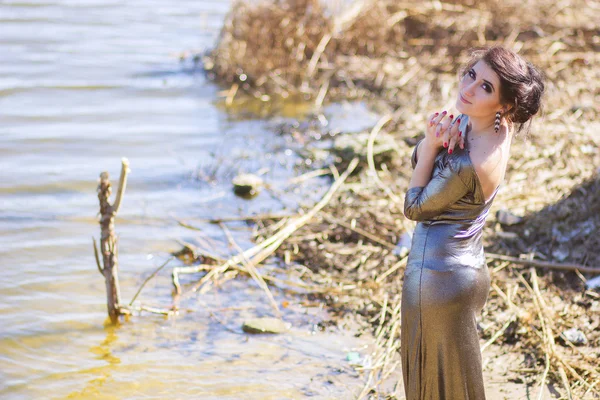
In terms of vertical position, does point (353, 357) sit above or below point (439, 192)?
below

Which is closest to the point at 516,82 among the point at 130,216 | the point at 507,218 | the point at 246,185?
the point at 507,218

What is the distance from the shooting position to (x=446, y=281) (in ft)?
10.6

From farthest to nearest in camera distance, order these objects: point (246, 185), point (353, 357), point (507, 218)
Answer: point (246, 185) < point (507, 218) < point (353, 357)

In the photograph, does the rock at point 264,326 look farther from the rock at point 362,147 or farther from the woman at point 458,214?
the rock at point 362,147

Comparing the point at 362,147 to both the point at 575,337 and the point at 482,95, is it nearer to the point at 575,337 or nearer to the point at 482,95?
the point at 575,337

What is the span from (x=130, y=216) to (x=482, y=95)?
425 cm

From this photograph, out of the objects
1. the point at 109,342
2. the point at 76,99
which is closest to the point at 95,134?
the point at 76,99

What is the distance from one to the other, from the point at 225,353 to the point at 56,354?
98cm

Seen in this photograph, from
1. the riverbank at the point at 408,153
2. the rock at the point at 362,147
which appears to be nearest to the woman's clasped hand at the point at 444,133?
the riverbank at the point at 408,153

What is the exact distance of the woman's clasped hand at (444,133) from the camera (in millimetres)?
3146

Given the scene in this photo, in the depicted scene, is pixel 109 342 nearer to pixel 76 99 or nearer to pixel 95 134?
pixel 95 134

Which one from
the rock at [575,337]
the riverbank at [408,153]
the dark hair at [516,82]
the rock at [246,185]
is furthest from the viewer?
the rock at [246,185]

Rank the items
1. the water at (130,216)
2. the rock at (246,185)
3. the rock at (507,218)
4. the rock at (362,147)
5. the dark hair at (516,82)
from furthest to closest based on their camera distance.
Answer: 1. the rock at (362,147)
2. the rock at (246,185)
3. the rock at (507,218)
4. the water at (130,216)
5. the dark hair at (516,82)

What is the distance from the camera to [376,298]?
5.30 meters
